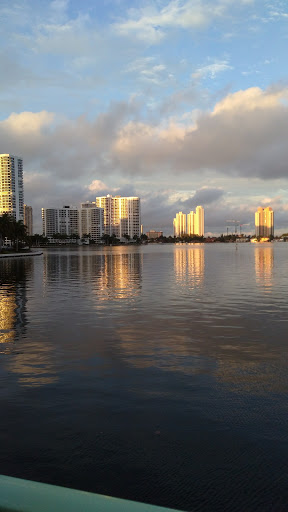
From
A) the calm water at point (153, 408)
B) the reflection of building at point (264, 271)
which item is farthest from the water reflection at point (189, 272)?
the calm water at point (153, 408)

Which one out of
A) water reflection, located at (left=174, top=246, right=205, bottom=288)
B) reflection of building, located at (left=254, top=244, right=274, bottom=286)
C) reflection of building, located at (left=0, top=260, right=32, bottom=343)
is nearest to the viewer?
reflection of building, located at (left=0, top=260, right=32, bottom=343)

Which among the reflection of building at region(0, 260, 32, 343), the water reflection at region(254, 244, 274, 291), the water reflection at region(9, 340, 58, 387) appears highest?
the water reflection at region(254, 244, 274, 291)

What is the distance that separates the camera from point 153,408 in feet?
28.9

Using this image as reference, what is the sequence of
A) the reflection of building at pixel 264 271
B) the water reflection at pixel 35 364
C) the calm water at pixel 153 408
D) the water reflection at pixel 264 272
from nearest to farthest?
the calm water at pixel 153 408
the water reflection at pixel 35 364
the water reflection at pixel 264 272
the reflection of building at pixel 264 271

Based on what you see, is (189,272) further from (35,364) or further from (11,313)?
(35,364)

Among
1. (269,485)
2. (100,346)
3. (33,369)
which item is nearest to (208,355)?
(100,346)

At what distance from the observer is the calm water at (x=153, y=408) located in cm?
606

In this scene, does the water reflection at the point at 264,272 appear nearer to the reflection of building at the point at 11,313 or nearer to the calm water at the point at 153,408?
the calm water at the point at 153,408

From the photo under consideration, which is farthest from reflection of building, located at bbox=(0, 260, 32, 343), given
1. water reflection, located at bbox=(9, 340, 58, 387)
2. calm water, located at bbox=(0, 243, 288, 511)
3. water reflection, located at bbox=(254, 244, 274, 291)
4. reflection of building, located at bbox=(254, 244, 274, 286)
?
reflection of building, located at bbox=(254, 244, 274, 286)

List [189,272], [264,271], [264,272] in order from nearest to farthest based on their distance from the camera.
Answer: [264,272] → [189,272] → [264,271]

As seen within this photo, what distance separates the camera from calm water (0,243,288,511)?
6.06 m

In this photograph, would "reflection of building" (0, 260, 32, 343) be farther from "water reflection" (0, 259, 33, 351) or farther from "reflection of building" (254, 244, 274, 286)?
"reflection of building" (254, 244, 274, 286)

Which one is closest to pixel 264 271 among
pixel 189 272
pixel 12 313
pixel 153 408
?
pixel 189 272

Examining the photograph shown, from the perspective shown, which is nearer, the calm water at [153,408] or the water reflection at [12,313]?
the calm water at [153,408]
